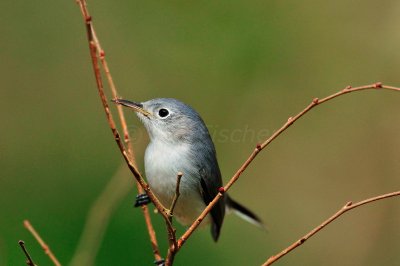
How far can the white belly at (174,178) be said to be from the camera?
376 cm

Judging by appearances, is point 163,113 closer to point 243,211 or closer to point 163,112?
point 163,112

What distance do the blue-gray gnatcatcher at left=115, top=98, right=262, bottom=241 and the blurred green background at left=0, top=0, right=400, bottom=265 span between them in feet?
3.73

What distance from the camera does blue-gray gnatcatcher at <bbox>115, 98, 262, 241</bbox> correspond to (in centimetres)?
385

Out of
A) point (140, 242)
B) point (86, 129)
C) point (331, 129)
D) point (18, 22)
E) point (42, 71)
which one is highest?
point (18, 22)

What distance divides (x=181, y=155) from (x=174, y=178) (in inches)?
10.1

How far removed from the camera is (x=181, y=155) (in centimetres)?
397

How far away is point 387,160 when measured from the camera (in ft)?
18.9

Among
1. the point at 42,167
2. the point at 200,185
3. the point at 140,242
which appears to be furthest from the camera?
the point at 42,167

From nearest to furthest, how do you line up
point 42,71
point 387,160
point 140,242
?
point 140,242 < point 387,160 < point 42,71

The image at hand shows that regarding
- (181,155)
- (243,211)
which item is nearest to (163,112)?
(181,155)

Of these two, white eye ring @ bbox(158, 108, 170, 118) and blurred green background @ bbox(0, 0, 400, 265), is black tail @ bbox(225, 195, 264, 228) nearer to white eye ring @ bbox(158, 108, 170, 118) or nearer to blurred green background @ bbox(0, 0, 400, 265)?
blurred green background @ bbox(0, 0, 400, 265)

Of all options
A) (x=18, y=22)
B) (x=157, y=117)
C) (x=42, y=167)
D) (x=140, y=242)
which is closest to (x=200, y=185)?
(x=157, y=117)

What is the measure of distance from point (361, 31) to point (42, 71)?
3127mm

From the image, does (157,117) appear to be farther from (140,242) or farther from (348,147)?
(348,147)
